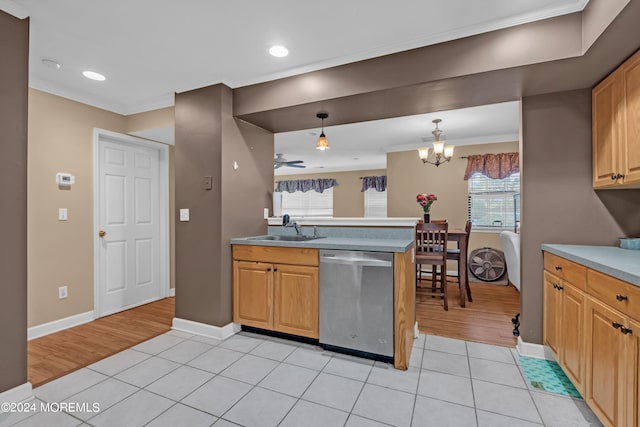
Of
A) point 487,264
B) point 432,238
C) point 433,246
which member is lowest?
point 487,264

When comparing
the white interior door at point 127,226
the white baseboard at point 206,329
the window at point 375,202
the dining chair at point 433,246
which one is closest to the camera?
the white baseboard at point 206,329

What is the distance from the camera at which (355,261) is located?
7.78ft

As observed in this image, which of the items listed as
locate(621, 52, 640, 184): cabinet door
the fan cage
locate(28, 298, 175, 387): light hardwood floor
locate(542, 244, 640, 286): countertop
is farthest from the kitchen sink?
the fan cage

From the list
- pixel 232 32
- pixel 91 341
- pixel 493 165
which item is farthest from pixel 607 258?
pixel 91 341

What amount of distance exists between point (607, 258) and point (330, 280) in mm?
1733

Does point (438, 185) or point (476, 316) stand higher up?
point (438, 185)

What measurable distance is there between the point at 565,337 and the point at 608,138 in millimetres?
1365

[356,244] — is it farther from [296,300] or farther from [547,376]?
[547,376]

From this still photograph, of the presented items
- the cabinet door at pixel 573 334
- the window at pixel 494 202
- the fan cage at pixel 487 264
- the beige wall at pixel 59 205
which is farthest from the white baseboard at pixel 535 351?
the beige wall at pixel 59 205

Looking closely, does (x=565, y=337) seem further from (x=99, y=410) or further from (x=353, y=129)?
(x=353, y=129)

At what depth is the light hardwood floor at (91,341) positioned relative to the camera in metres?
2.28

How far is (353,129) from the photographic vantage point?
179 inches

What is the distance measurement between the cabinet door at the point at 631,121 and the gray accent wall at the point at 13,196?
366cm

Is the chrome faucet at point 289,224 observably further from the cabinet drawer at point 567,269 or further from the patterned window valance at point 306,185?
the patterned window valance at point 306,185
